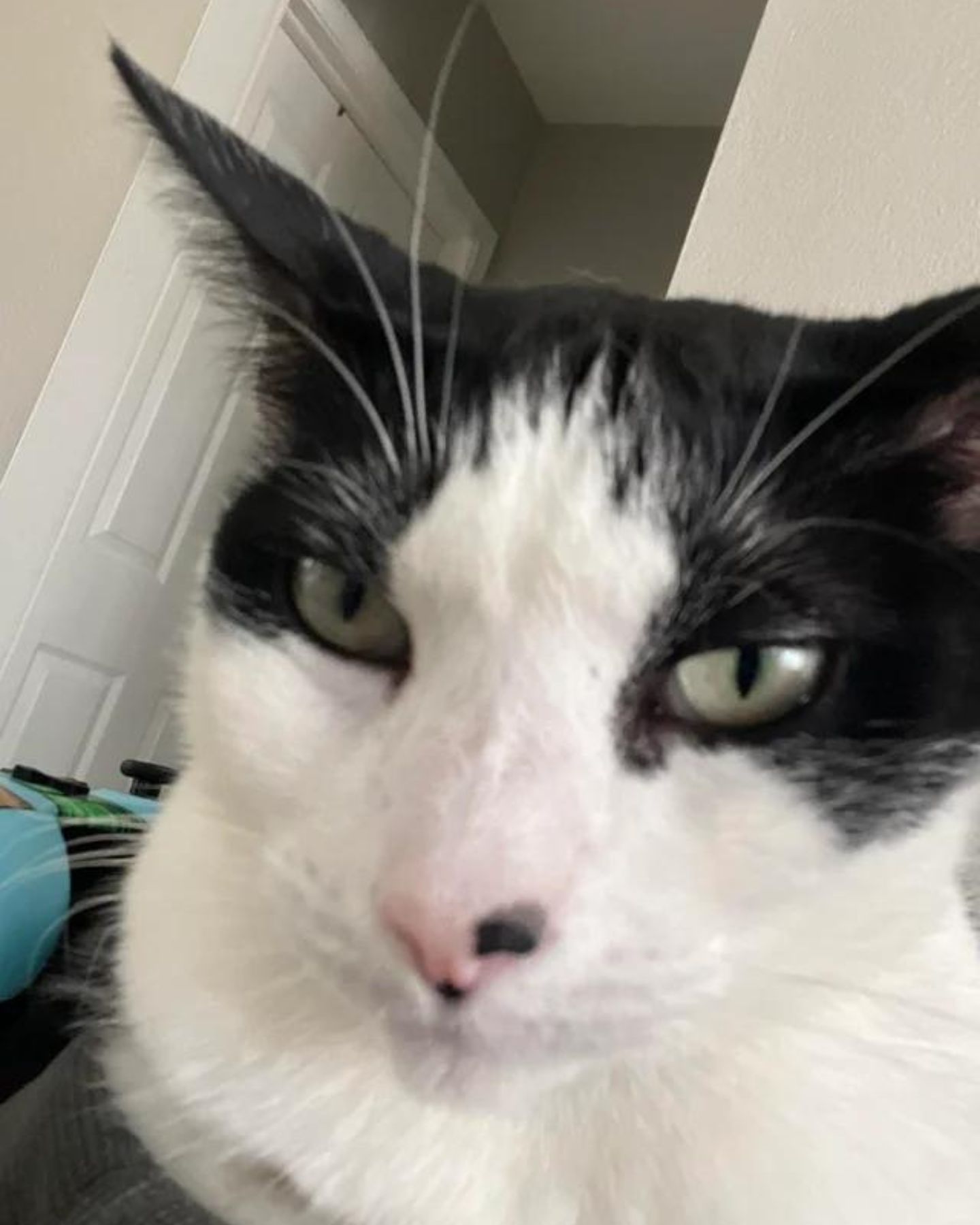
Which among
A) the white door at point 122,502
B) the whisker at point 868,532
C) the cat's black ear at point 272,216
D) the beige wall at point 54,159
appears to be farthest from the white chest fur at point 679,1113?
the beige wall at point 54,159

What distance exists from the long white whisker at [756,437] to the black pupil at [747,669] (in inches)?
2.1

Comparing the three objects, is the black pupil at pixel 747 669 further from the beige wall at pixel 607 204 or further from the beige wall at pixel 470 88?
the beige wall at pixel 607 204

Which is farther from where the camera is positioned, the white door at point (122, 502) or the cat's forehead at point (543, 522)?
the white door at point (122, 502)

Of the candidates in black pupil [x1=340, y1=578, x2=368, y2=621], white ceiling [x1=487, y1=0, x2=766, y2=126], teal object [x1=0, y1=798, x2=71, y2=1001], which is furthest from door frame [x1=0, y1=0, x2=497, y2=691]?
black pupil [x1=340, y1=578, x2=368, y2=621]

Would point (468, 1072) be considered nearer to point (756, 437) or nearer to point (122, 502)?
point (756, 437)

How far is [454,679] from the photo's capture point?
0.47 meters

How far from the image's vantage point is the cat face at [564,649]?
433 millimetres

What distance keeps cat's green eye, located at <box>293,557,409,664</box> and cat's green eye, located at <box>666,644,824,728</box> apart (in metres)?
0.11

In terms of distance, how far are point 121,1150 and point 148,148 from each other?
424mm

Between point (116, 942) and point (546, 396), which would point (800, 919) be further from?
point (116, 942)

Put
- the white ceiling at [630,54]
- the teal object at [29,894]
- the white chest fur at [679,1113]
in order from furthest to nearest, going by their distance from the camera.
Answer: the white ceiling at [630,54] < the teal object at [29,894] < the white chest fur at [679,1113]

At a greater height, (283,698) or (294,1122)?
(283,698)

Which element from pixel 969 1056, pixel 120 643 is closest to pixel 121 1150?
pixel 969 1056

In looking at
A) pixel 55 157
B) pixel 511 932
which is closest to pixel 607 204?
pixel 55 157
